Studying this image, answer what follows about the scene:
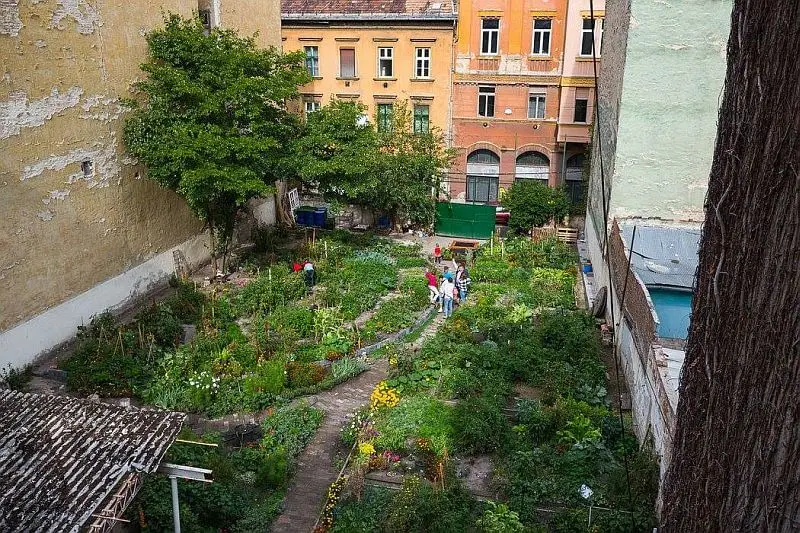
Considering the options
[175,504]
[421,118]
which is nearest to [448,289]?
[175,504]

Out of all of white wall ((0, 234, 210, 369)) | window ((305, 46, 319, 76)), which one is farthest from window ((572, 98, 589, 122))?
white wall ((0, 234, 210, 369))

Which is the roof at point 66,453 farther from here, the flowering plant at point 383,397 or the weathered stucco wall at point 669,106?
the weathered stucco wall at point 669,106

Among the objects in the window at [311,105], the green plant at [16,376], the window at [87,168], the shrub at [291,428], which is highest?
the window at [311,105]

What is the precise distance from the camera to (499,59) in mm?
23469

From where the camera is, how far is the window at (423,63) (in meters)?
23.8

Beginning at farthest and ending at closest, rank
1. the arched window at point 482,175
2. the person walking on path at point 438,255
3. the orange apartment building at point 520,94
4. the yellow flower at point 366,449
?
1. the arched window at point 482,175
2. the orange apartment building at point 520,94
3. the person walking on path at point 438,255
4. the yellow flower at point 366,449

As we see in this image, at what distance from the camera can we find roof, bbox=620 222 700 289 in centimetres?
1214

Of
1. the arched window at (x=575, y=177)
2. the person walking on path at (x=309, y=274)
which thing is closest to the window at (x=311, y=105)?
the arched window at (x=575, y=177)

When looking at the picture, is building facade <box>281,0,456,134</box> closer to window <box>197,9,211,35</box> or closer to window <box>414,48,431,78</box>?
window <box>414,48,431,78</box>

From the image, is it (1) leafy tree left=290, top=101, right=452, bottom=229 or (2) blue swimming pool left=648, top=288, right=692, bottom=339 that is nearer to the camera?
(2) blue swimming pool left=648, top=288, right=692, bottom=339

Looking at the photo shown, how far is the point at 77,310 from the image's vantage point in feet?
43.8

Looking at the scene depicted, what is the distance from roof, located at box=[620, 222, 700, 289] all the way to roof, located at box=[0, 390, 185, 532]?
29.6 ft

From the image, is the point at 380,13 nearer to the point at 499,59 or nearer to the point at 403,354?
the point at 499,59

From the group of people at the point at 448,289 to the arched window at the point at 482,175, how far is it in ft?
30.0
